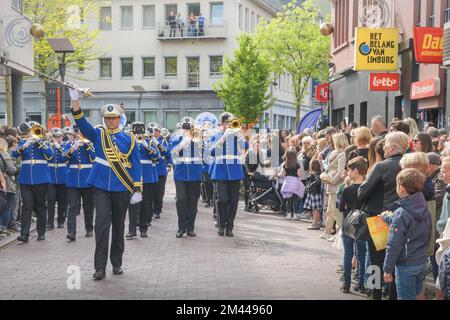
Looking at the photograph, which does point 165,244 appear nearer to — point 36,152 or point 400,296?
point 36,152

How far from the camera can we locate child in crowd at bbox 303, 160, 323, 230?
1382 centimetres

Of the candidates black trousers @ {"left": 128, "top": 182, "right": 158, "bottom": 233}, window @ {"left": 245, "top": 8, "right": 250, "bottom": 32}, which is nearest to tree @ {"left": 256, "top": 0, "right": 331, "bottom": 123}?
window @ {"left": 245, "top": 8, "right": 250, "bottom": 32}

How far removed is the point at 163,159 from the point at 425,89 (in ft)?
23.7

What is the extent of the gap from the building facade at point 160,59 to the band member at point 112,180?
147 feet

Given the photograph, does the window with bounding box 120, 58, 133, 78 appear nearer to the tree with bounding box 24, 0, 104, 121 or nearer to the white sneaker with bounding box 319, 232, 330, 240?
the tree with bounding box 24, 0, 104, 121

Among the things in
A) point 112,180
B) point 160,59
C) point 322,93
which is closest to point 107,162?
point 112,180

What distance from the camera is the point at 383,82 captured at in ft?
63.3

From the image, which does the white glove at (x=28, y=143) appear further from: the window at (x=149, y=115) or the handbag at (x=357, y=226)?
the window at (x=149, y=115)

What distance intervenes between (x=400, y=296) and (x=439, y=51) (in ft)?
36.3

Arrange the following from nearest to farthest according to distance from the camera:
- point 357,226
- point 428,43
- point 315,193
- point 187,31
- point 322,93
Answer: point 357,226
point 315,193
point 428,43
point 322,93
point 187,31

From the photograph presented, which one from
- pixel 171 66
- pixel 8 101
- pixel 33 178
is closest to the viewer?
pixel 33 178

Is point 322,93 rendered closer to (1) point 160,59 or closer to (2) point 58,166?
(2) point 58,166

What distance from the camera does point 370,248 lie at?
754cm
